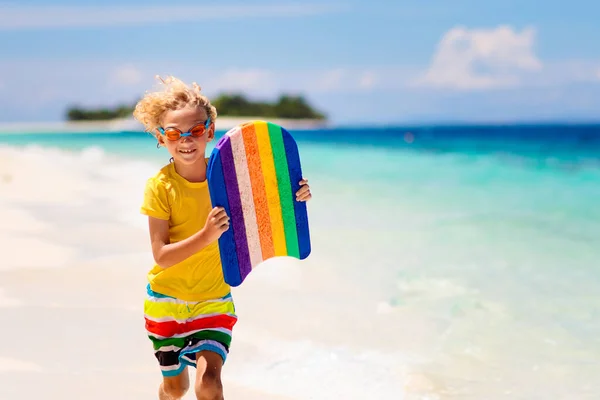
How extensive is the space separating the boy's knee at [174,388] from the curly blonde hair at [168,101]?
0.92 metres

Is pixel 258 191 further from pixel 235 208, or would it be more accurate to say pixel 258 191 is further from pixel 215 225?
pixel 215 225

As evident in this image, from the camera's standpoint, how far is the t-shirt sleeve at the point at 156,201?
2.37m

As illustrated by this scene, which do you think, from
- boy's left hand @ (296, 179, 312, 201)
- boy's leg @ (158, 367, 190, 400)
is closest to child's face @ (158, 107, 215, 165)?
boy's left hand @ (296, 179, 312, 201)

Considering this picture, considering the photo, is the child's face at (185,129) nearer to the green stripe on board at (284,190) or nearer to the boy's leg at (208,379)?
the green stripe on board at (284,190)

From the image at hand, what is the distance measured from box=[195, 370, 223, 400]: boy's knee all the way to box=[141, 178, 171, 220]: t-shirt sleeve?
0.54 m

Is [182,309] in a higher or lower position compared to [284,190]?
lower

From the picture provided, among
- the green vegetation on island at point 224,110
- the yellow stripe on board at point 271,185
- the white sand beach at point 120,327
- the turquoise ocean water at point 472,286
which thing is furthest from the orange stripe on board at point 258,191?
the green vegetation on island at point 224,110

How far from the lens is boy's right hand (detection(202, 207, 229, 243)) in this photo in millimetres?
2275

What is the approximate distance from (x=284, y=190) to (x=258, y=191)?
0.10 m

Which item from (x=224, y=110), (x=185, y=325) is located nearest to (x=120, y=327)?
(x=185, y=325)

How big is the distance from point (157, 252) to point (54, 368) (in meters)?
1.38

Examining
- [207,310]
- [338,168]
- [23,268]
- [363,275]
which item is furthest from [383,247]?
[338,168]

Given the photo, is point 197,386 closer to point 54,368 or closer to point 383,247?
point 54,368

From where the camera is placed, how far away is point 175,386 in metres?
2.58
